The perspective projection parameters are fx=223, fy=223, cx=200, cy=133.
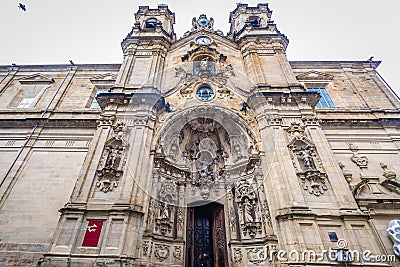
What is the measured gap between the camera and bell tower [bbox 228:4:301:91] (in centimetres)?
1319

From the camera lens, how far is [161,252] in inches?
341

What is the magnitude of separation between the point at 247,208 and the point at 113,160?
20.1 ft

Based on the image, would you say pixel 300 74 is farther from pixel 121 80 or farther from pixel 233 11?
pixel 121 80

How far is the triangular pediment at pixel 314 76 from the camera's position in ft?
54.2

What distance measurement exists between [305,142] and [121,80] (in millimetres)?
10489

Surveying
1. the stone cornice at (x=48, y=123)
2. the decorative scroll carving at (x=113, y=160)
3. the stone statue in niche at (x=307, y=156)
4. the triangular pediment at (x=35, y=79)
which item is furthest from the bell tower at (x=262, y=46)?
the triangular pediment at (x=35, y=79)

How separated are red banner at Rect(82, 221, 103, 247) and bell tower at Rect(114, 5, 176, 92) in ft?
23.4

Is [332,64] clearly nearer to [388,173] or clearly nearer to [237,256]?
[388,173]

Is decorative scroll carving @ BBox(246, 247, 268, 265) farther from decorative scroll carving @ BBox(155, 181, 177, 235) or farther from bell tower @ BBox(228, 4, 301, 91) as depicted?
bell tower @ BBox(228, 4, 301, 91)

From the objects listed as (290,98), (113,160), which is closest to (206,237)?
(113,160)

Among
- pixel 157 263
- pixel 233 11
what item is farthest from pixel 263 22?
pixel 157 263

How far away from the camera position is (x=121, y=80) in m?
13.2

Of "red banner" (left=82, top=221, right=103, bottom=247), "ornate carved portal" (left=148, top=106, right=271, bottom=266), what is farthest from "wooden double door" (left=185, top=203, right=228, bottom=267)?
"red banner" (left=82, top=221, right=103, bottom=247)

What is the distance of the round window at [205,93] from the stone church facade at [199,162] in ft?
0.44
